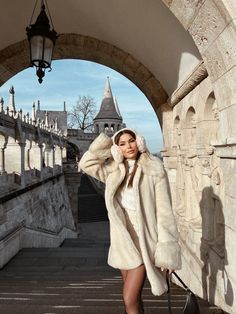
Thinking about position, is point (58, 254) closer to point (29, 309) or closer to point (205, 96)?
point (29, 309)

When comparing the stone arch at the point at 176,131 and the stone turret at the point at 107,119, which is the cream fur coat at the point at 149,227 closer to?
the stone arch at the point at 176,131

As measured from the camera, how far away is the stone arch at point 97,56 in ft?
17.9

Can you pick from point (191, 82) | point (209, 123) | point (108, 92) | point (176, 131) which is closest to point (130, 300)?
point (209, 123)

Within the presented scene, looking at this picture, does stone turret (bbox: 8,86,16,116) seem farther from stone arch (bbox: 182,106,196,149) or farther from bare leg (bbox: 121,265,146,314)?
bare leg (bbox: 121,265,146,314)

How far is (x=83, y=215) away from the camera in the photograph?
27.1 metres

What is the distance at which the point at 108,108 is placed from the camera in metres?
52.5

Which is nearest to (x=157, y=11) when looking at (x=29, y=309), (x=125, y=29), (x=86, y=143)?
(x=125, y=29)

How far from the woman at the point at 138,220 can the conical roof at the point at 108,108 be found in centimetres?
4885

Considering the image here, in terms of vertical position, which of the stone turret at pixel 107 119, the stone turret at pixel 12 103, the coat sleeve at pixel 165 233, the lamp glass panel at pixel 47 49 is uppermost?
the stone turret at pixel 107 119

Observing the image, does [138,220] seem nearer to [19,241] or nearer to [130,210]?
[130,210]

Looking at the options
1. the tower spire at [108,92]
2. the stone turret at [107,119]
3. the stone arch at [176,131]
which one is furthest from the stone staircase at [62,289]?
the tower spire at [108,92]

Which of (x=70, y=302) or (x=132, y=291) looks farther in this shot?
(x=70, y=302)

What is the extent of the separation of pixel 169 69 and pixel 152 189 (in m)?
2.94

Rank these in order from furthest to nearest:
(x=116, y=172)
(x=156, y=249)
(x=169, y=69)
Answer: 1. (x=169, y=69)
2. (x=116, y=172)
3. (x=156, y=249)
